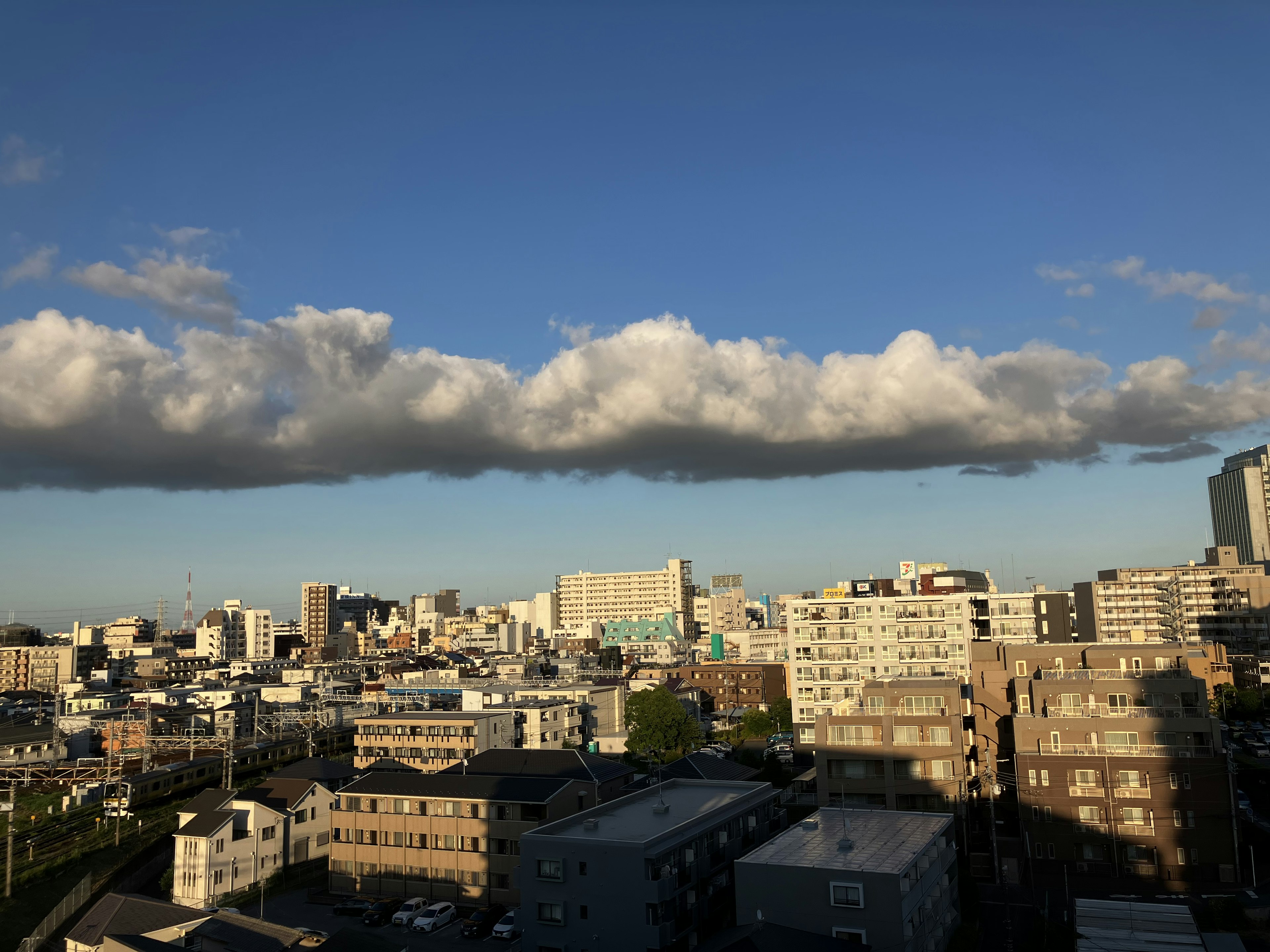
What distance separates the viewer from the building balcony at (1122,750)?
3497 centimetres

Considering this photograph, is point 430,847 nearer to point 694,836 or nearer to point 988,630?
point 694,836

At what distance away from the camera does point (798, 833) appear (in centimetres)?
3022

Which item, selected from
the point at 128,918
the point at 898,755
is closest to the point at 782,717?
the point at 898,755

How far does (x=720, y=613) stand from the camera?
19450cm

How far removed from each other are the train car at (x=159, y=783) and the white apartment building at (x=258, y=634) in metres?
111

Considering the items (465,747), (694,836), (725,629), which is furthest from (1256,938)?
(725,629)

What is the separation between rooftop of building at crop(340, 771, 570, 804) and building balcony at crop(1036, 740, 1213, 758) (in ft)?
66.0

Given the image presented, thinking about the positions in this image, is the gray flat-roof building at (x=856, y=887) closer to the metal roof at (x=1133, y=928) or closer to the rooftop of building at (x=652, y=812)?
the rooftop of building at (x=652, y=812)

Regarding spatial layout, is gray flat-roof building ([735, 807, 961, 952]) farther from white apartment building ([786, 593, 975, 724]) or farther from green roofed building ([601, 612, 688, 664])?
green roofed building ([601, 612, 688, 664])

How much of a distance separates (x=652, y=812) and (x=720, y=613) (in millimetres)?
163941

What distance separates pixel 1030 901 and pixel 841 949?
15.7 m

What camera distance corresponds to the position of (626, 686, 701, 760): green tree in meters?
64.0

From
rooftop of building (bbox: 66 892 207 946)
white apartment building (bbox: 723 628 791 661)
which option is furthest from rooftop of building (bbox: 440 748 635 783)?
white apartment building (bbox: 723 628 791 661)

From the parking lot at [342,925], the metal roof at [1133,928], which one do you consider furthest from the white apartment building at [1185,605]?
the parking lot at [342,925]
